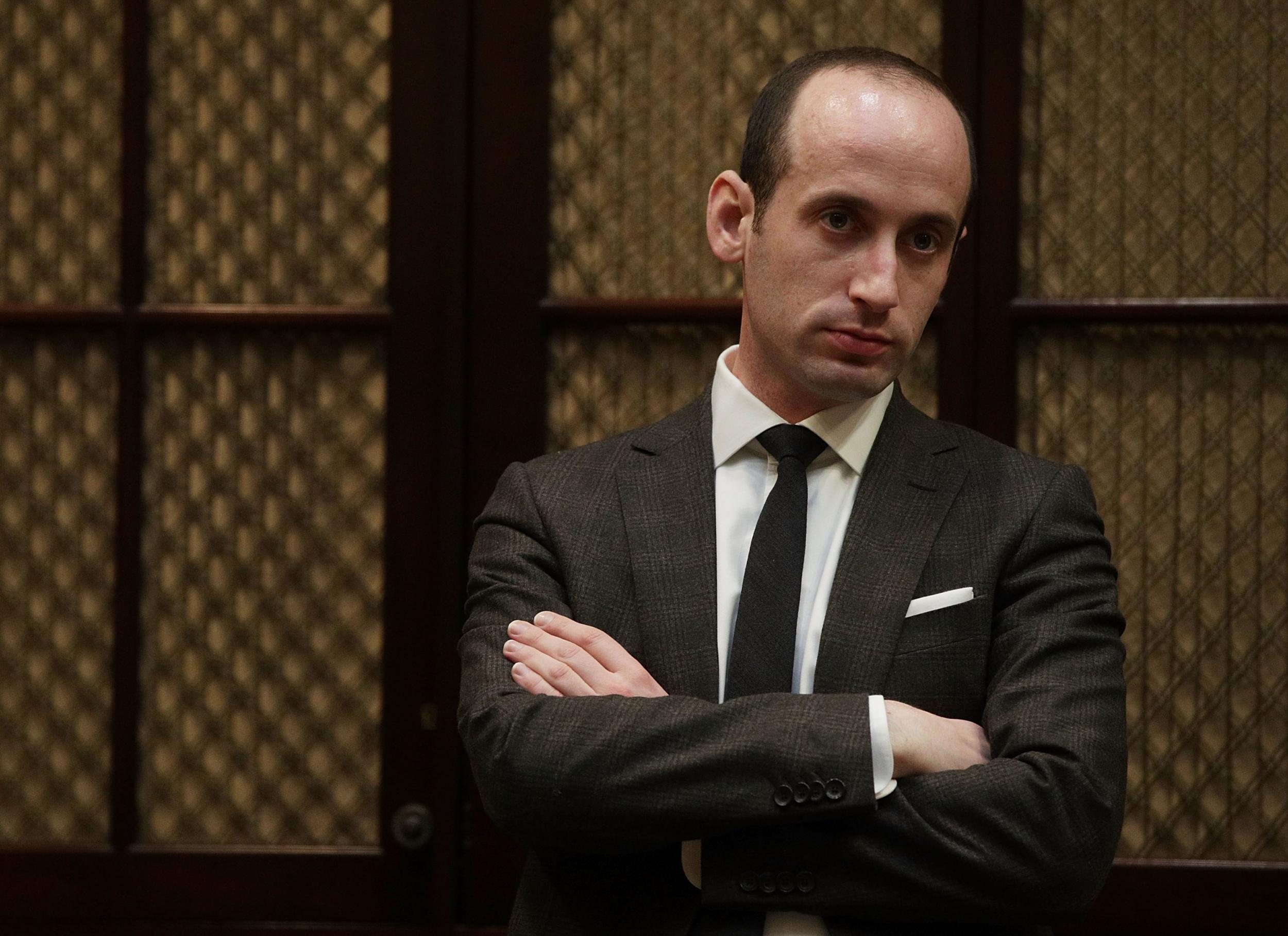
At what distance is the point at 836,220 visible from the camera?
4.85ft

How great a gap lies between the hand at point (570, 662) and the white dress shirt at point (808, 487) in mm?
104

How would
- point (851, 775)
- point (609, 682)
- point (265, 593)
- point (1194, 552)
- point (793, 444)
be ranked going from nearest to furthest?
point (851, 775) → point (609, 682) → point (793, 444) → point (1194, 552) → point (265, 593)

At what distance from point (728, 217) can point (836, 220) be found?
6.7 inches

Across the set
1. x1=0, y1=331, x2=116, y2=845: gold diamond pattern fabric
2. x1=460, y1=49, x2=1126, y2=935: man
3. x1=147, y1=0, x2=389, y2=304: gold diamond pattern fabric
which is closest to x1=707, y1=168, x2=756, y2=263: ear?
x1=460, y1=49, x2=1126, y2=935: man

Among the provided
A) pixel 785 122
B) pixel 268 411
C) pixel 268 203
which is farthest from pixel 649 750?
pixel 268 203

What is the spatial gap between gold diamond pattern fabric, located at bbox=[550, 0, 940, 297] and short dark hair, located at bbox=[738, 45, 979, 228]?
761 mm

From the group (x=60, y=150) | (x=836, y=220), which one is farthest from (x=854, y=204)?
(x=60, y=150)

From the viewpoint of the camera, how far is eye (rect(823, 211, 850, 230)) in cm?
148

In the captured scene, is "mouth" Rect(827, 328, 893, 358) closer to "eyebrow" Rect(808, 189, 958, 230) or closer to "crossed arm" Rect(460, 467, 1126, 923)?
"eyebrow" Rect(808, 189, 958, 230)

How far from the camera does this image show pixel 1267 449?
224 centimetres

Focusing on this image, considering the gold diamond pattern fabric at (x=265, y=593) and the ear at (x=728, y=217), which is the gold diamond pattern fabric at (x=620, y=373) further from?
the ear at (x=728, y=217)

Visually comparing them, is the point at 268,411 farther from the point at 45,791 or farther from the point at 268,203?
the point at 45,791

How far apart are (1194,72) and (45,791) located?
228 cm

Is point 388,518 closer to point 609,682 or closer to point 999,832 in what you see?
point 609,682
